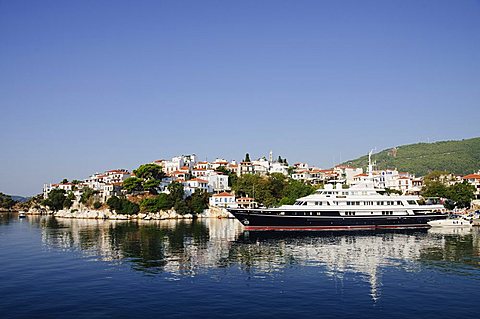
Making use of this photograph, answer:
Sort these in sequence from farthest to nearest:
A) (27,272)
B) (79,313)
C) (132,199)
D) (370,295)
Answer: (132,199) → (27,272) → (370,295) → (79,313)

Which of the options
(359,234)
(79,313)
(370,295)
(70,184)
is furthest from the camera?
(70,184)

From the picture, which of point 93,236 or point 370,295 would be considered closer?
point 370,295

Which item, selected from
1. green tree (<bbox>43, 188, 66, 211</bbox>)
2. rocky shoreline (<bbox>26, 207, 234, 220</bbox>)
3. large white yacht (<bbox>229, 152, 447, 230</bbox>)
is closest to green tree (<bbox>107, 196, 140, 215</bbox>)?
rocky shoreline (<bbox>26, 207, 234, 220</bbox>)

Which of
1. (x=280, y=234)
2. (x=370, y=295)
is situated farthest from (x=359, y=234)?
(x=370, y=295)

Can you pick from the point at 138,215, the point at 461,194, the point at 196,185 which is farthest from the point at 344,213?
the point at 196,185

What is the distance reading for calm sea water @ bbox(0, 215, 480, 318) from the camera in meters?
19.5

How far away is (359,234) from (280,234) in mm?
8971

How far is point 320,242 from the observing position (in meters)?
41.7

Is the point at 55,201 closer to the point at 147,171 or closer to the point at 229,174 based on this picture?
the point at 147,171

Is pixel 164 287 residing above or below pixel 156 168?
below

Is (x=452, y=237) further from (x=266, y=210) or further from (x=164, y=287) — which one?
(x=164, y=287)

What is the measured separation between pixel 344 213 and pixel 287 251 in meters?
19.1

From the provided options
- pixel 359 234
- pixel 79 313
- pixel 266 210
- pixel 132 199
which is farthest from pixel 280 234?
pixel 132 199

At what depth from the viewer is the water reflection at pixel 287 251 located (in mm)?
29000
